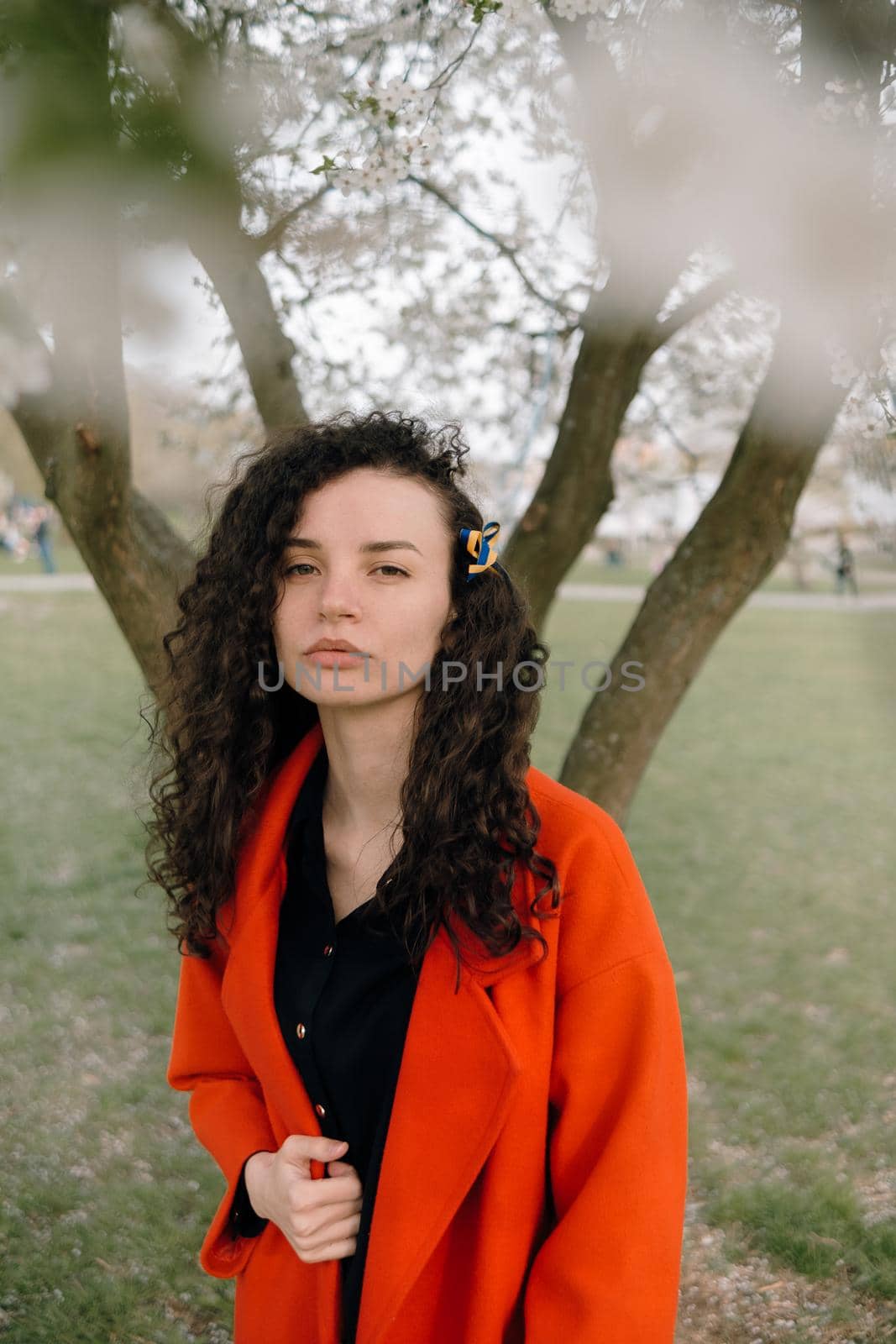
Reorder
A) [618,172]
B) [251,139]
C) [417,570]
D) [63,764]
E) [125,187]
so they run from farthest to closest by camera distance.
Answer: [63,764] < [618,172] < [251,139] < [125,187] < [417,570]

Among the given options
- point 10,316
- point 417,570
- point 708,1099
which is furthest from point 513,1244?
point 708,1099

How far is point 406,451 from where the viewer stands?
1611mm

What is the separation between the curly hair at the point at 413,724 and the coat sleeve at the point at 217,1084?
8 cm

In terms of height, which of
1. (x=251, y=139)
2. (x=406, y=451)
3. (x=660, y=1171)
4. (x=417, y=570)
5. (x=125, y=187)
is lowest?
(x=660, y=1171)

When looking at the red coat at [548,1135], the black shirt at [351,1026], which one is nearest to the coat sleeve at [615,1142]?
the red coat at [548,1135]

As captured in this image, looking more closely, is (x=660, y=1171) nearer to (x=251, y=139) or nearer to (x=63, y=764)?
(x=251, y=139)

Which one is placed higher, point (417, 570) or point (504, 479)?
point (504, 479)

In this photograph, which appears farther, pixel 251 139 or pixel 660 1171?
pixel 251 139

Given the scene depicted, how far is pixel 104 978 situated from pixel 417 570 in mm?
4384

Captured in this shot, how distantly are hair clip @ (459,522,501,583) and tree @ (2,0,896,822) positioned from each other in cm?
51

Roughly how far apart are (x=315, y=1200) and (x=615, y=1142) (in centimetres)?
47

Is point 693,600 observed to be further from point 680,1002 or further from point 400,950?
point 680,1002

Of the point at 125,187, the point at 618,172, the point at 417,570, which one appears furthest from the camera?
the point at 618,172

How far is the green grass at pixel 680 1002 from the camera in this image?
2992mm
